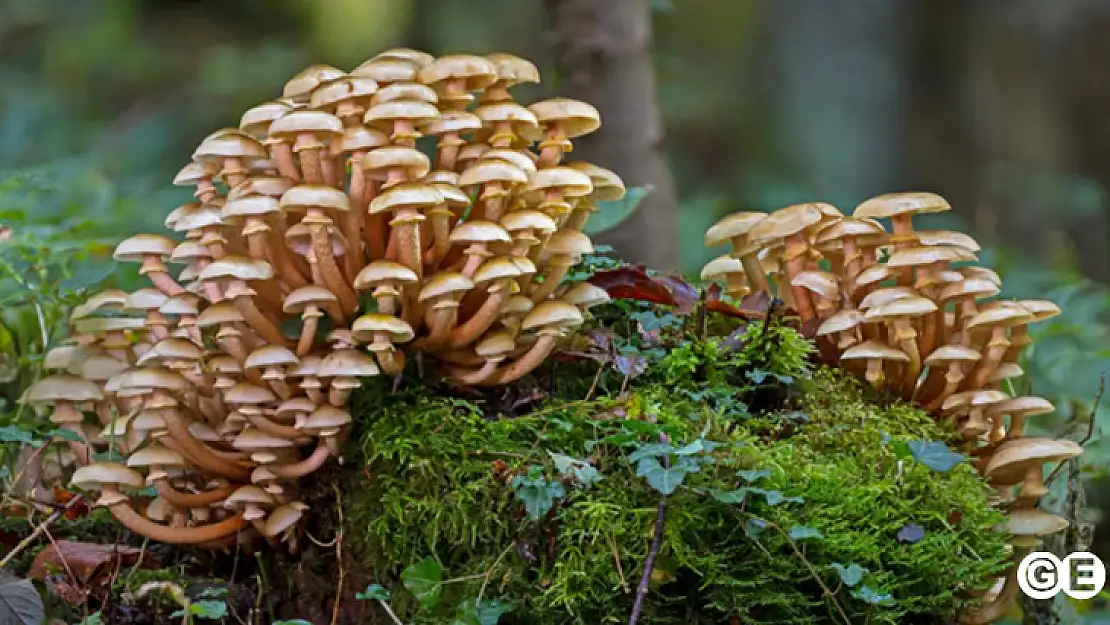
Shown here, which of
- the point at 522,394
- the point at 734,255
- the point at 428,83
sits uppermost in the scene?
the point at 428,83

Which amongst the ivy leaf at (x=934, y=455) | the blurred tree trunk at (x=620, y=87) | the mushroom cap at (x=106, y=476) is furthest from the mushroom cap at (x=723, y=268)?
the mushroom cap at (x=106, y=476)

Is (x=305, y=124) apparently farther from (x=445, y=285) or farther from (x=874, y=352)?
(x=874, y=352)

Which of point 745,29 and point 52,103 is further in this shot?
point 745,29

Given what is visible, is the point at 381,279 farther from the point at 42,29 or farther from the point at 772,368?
the point at 42,29

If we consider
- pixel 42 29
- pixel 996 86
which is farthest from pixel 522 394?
pixel 996 86

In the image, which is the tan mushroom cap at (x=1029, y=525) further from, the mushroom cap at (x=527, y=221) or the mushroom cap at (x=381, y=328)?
the mushroom cap at (x=381, y=328)

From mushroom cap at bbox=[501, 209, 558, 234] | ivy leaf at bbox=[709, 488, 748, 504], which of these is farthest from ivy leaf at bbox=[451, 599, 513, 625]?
mushroom cap at bbox=[501, 209, 558, 234]
